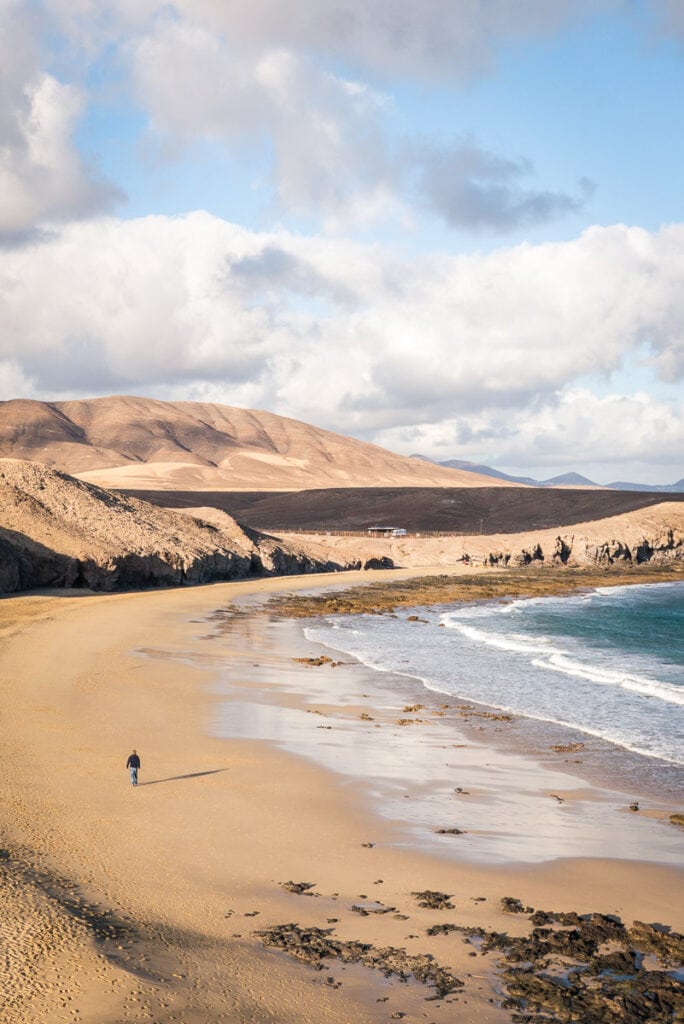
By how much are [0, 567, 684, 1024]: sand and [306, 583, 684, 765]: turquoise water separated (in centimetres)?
696

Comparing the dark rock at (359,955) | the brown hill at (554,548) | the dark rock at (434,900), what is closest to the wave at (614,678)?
the dark rock at (434,900)

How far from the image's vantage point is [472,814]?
15.0 meters

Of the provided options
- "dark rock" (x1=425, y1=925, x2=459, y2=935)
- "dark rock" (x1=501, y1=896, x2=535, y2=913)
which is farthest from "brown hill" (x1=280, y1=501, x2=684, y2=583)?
"dark rock" (x1=425, y1=925, x2=459, y2=935)

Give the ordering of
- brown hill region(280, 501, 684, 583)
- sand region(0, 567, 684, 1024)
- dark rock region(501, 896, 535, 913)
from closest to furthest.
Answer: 1. sand region(0, 567, 684, 1024)
2. dark rock region(501, 896, 535, 913)
3. brown hill region(280, 501, 684, 583)

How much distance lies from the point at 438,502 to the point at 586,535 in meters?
75.3

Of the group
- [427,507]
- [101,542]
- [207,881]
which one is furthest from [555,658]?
[427,507]

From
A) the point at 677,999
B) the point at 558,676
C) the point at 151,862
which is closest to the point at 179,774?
the point at 151,862

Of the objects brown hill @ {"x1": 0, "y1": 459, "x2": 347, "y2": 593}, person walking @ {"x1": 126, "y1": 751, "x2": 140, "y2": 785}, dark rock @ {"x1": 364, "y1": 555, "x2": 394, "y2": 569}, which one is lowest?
person walking @ {"x1": 126, "y1": 751, "x2": 140, "y2": 785}

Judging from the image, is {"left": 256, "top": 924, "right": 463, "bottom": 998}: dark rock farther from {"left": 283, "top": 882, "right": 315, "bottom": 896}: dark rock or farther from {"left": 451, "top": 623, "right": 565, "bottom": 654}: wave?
{"left": 451, "top": 623, "right": 565, "bottom": 654}: wave

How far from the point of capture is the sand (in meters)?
8.36

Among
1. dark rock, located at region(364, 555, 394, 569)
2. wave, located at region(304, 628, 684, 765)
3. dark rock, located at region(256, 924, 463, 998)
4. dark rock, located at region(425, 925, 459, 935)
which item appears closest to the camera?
dark rock, located at region(256, 924, 463, 998)

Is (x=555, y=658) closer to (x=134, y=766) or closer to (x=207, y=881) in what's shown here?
(x=134, y=766)

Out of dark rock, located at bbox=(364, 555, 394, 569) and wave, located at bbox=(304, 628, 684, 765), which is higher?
dark rock, located at bbox=(364, 555, 394, 569)

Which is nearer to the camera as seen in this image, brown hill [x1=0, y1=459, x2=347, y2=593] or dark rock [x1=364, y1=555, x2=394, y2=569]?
brown hill [x1=0, y1=459, x2=347, y2=593]
